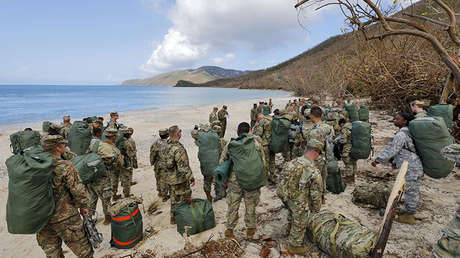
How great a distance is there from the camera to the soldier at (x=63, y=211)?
3004mm

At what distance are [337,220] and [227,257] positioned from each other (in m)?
1.92

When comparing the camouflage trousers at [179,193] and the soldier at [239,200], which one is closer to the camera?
the soldier at [239,200]

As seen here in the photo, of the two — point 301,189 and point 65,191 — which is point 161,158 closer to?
point 65,191

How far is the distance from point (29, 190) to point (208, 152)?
3330 mm

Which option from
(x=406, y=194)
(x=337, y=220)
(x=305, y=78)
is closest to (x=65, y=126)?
(x=337, y=220)

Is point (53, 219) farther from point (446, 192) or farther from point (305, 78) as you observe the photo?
point (305, 78)

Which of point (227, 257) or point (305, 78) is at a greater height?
point (305, 78)

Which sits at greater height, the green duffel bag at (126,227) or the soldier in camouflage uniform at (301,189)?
the soldier in camouflage uniform at (301,189)

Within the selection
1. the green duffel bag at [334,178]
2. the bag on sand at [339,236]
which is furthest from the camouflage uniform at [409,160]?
the bag on sand at [339,236]

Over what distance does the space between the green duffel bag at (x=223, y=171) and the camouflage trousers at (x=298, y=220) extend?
114 centimetres

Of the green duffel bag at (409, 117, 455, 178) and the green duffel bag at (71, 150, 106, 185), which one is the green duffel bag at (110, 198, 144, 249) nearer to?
the green duffel bag at (71, 150, 106, 185)

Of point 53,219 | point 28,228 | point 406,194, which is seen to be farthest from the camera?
point 406,194

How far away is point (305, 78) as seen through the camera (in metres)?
39.5

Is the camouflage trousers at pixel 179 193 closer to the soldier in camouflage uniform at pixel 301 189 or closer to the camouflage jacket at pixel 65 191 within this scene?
the camouflage jacket at pixel 65 191
